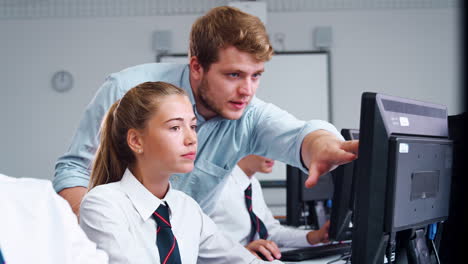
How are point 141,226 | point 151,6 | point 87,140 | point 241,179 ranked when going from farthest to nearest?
point 151,6 < point 241,179 < point 87,140 < point 141,226

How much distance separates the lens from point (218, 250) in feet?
4.63

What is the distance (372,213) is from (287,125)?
0.70 metres

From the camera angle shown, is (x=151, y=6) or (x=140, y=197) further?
(x=151, y=6)

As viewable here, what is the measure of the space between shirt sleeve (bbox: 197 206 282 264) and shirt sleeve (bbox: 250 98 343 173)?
0.30 m

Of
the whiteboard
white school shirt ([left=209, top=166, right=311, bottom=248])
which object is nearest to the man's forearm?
white school shirt ([left=209, top=166, right=311, bottom=248])

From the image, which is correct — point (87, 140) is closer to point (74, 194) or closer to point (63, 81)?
point (74, 194)

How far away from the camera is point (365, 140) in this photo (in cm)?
90

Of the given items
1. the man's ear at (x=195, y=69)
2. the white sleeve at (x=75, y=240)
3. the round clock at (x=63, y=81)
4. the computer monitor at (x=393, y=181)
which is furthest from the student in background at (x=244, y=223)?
the round clock at (x=63, y=81)

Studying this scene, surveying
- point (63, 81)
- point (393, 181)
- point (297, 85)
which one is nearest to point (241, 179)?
point (393, 181)

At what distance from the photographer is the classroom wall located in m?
4.93

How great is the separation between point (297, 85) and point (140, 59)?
1579 mm

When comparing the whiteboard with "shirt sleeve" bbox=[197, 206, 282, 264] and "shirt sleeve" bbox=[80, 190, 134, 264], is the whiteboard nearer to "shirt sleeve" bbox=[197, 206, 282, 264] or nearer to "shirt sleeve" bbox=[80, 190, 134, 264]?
"shirt sleeve" bbox=[197, 206, 282, 264]

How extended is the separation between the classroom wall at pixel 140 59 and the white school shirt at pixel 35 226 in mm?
4274

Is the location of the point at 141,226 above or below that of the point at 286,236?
above
